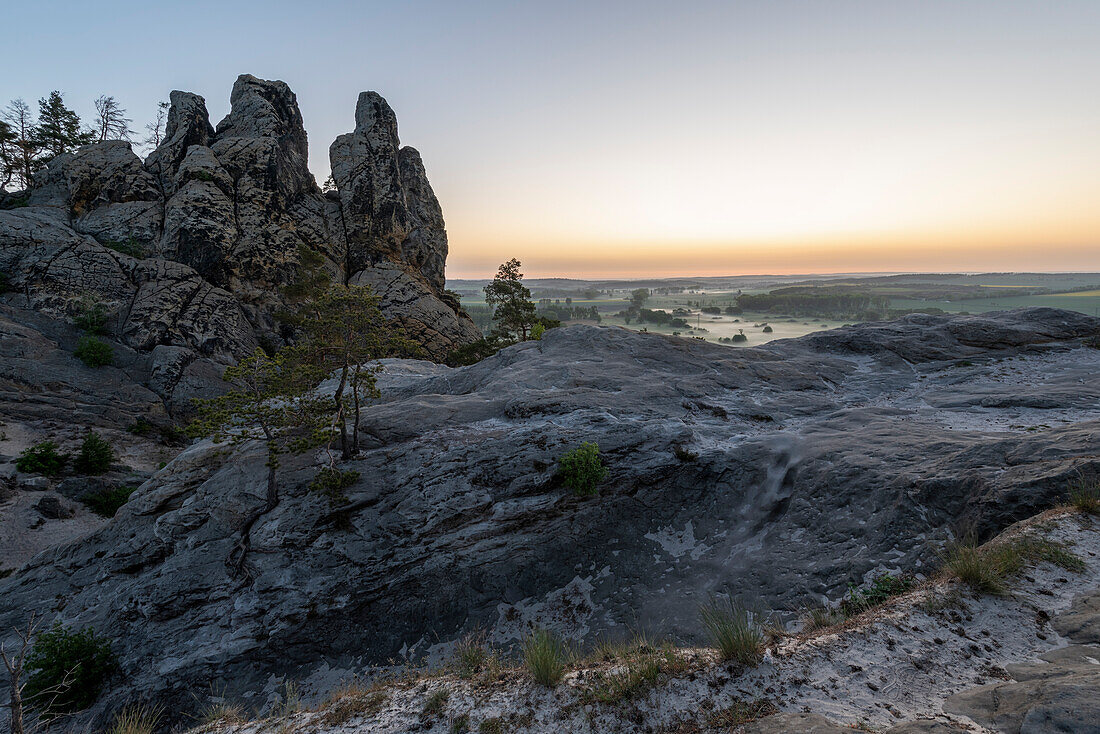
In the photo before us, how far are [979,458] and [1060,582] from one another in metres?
6.19

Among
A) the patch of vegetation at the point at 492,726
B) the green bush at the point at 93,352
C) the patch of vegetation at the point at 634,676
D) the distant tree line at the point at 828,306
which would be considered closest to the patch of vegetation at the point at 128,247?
the green bush at the point at 93,352

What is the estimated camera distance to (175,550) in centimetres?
1289

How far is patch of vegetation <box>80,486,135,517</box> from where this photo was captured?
2202 centimetres

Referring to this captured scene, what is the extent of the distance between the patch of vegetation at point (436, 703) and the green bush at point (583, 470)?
25.3 feet

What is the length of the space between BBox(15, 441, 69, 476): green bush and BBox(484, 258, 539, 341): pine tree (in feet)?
103

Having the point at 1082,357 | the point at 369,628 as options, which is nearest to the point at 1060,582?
the point at 369,628

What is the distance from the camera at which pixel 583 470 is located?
43.6 ft

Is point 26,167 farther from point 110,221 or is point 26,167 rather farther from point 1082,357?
point 1082,357

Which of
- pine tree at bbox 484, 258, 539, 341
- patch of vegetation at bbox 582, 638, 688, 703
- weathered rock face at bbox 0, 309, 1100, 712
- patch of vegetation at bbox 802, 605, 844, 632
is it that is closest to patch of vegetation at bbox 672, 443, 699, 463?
weathered rock face at bbox 0, 309, 1100, 712

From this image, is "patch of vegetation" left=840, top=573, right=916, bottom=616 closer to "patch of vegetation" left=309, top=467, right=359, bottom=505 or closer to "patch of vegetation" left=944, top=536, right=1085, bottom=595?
"patch of vegetation" left=944, top=536, right=1085, bottom=595

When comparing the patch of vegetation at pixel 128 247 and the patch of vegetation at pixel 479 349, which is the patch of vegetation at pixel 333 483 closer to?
the patch of vegetation at pixel 479 349

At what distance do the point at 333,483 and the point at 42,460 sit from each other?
2545 centimetres

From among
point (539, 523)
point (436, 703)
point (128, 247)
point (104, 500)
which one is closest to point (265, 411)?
point (539, 523)

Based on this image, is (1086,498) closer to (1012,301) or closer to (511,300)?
(511,300)
